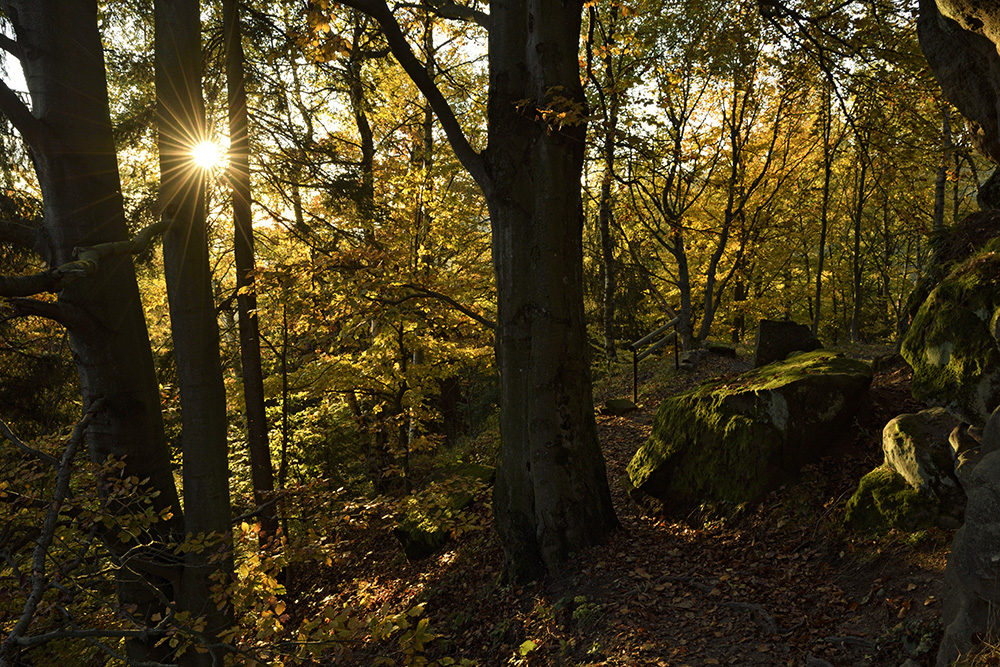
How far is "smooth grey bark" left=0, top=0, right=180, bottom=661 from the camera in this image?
3271 millimetres

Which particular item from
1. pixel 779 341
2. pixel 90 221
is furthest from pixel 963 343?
pixel 90 221

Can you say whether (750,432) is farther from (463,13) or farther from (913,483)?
(463,13)

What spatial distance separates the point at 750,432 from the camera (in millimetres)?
5574

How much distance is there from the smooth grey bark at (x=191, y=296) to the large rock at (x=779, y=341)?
22.8 feet

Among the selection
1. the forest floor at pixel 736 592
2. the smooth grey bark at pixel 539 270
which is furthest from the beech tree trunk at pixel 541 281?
the forest floor at pixel 736 592

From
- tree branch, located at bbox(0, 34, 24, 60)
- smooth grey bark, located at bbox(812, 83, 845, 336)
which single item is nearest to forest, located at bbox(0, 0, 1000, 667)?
tree branch, located at bbox(0, 34, 24, 60)

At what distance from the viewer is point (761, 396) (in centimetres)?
565

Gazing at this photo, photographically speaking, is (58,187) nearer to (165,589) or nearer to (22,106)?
(22,106)

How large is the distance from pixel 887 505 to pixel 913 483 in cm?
27

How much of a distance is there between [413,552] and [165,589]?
4.31 m

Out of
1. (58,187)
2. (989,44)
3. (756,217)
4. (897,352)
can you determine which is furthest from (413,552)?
(756,217)

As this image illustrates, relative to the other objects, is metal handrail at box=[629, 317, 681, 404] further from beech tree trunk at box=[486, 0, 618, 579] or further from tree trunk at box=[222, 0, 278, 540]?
tree trunk at box=[222, 0, 278, 540]

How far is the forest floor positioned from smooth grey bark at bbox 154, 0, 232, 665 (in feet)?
8.18

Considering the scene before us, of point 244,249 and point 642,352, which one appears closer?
point 244,249
